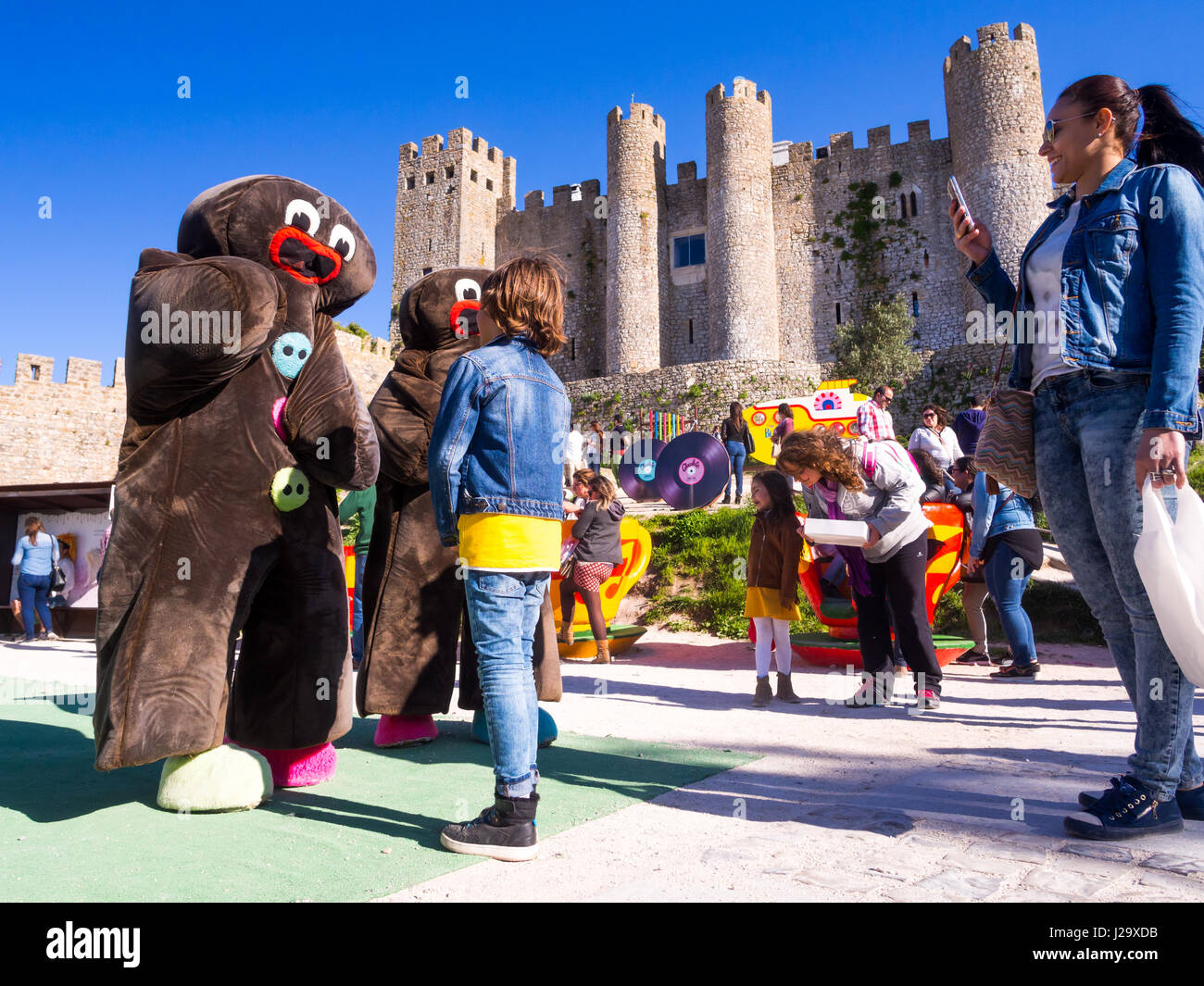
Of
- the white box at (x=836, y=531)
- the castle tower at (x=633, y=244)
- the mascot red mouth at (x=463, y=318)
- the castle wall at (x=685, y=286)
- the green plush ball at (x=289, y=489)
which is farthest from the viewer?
the castle wall at (x=685, y=286)

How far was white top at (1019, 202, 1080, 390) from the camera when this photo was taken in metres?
2.52

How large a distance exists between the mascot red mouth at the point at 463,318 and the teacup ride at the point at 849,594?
11.1 feet

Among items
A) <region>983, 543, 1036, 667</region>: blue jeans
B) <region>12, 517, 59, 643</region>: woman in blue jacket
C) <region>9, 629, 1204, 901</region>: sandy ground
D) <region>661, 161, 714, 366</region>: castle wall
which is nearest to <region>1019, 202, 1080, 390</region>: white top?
<region>9, 629, 1204, 901</region>: sandy ground

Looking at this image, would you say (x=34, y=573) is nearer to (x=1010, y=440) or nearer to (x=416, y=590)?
(x=416, y=590)

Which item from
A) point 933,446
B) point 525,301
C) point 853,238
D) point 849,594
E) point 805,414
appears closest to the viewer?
point 525,301

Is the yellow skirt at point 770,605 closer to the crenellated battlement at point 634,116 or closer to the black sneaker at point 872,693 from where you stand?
the black sneaker at point 872,693

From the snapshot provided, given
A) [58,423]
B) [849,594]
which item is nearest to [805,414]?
[849,594]

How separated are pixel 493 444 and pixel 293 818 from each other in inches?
52.1

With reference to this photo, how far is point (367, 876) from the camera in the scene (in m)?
2.06

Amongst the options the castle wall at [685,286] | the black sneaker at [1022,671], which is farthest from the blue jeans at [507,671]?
the castle wall at [685,286]

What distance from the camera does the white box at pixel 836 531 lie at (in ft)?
14.2

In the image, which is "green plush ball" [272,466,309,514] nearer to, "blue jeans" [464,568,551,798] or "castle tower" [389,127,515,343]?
"blue jeans" [464,568,551,798]

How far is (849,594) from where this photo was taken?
6.82m

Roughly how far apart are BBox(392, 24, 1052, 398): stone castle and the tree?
5.13 ft
